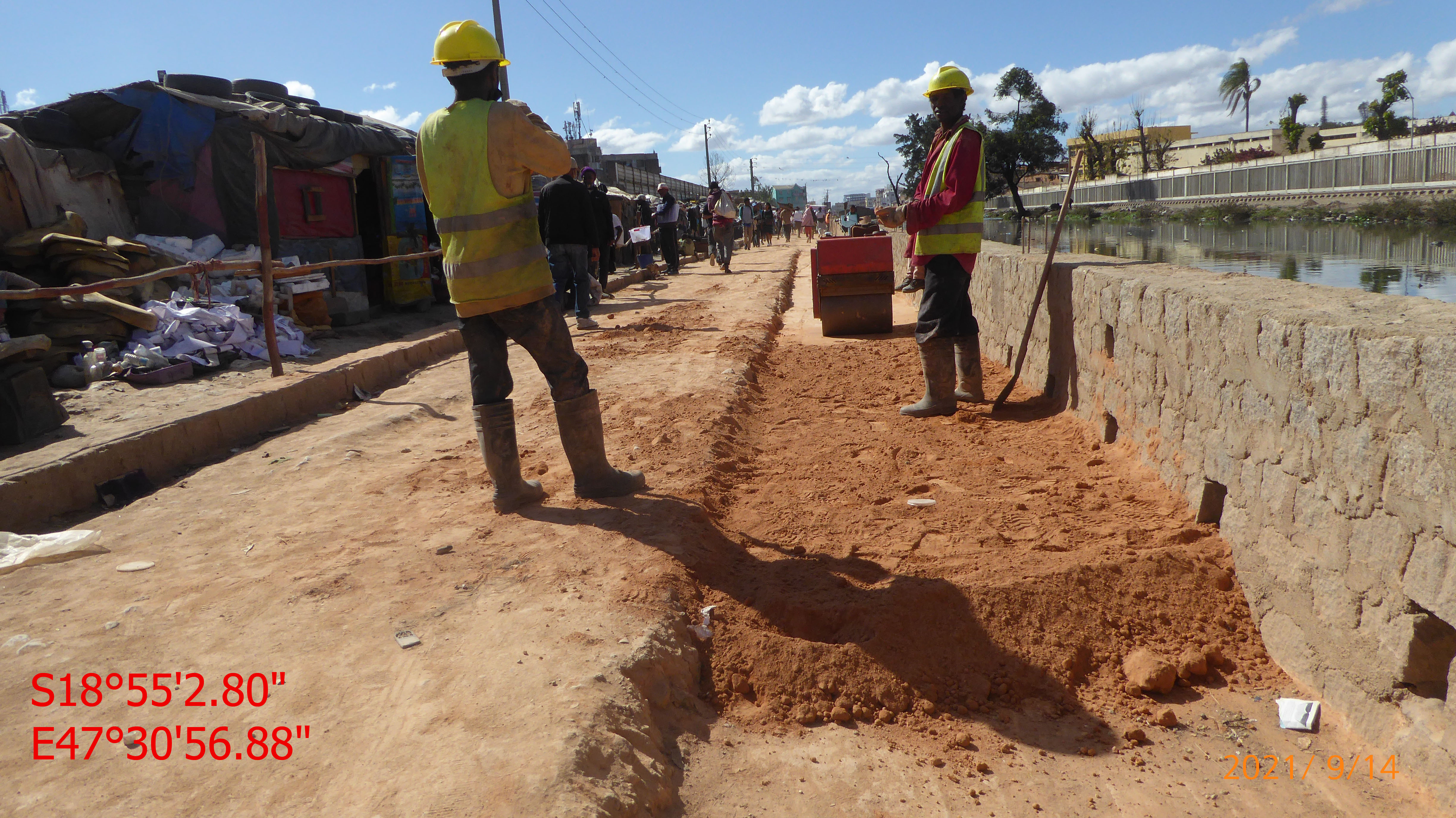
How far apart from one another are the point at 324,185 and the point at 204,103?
192 cm

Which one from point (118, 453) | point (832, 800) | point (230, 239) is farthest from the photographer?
point (230, 239)

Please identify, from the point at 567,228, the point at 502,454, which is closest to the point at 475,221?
the point at 502,454

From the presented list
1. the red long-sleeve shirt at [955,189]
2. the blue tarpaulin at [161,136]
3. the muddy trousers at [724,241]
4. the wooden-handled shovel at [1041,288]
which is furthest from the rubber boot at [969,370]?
the muddy trousers at [724,241]

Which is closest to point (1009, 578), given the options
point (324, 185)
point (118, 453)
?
point (118, 453)

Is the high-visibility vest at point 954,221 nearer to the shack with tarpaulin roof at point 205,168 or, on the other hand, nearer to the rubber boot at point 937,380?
the rubber boot at point 937,380

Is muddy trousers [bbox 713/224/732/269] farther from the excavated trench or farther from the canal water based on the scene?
the excavated trench

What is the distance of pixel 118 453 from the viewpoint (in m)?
4.58

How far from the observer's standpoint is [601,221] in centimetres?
1184

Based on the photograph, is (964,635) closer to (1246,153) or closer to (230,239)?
(230,239)

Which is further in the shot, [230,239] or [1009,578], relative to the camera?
[230,239]

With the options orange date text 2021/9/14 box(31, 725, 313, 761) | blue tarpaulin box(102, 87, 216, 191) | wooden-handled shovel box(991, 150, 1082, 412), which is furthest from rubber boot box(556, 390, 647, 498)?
blue tarpaulin box(102, 87, 216, 191)

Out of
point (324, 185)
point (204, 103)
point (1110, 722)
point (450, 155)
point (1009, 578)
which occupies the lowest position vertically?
point (1110, 722)

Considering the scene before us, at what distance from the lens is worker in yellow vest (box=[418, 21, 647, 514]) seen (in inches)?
137

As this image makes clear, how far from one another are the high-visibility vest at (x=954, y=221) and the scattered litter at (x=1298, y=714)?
10.0 feet
